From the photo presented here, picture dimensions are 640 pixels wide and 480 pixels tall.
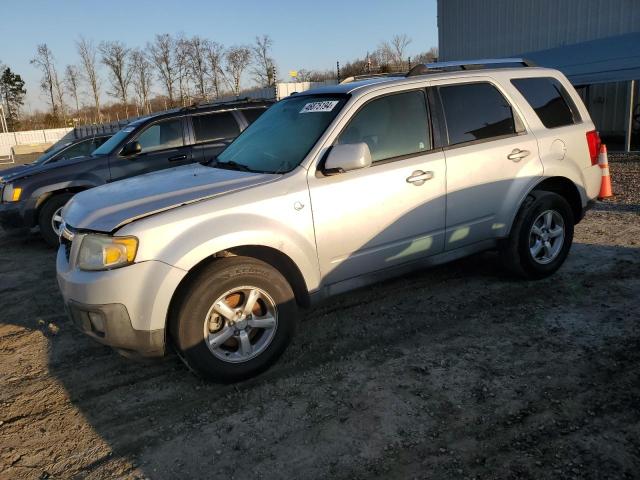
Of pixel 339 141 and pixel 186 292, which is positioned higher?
pixel 339 141

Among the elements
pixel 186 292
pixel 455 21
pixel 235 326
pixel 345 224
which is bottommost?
pixel 235 326

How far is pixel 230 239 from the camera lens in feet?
10.3

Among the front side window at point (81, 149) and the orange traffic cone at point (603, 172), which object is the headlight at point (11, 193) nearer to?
the front side window at point (81, 149)

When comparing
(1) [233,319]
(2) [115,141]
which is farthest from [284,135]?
(2) [115,141]

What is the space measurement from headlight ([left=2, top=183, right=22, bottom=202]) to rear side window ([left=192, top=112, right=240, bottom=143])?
2.71 meters

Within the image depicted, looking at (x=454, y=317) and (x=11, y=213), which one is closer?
(x=454, y=317)

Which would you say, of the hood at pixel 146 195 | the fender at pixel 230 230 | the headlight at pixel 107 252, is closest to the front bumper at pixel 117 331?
the headlight at pixel 107 252

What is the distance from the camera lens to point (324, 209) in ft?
11.5

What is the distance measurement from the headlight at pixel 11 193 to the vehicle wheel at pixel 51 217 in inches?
14.6

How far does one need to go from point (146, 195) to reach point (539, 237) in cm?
→ 350

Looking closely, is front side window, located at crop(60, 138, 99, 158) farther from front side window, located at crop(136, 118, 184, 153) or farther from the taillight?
the taillight

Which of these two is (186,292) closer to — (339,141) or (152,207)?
(152,207)

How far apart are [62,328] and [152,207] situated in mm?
2110

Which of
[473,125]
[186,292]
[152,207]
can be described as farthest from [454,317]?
[152,207]
